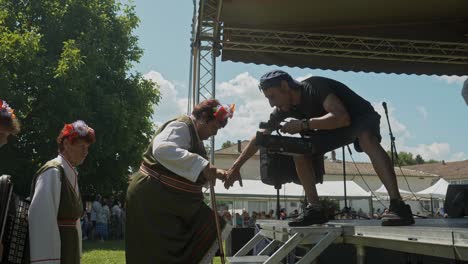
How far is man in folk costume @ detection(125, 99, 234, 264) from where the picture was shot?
112 inches

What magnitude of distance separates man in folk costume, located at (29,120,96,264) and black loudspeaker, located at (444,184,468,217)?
3723 mm

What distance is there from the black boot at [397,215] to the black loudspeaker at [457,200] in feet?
6.42

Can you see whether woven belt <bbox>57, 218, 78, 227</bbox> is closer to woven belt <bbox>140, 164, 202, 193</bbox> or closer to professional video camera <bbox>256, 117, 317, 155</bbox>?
woven belt <bbox>140, 164, 202, 193</bbox>

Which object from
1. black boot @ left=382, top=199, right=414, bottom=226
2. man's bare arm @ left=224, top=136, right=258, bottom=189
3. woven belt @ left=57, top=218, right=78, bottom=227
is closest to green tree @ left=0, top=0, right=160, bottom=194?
man's bare arm @ left=224, top=136, right=258, bottom=189

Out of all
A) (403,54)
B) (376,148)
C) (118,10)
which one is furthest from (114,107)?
(376,148)

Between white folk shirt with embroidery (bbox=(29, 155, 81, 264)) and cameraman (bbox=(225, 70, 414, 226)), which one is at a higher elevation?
cameraman (bbox=(225, 70, 414, 226))

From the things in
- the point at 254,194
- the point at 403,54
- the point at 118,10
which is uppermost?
the point at 118,10

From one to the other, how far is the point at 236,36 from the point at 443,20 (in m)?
3.29

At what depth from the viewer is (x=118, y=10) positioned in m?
20.5

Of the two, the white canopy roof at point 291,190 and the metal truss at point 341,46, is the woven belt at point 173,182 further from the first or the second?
the white canopy roof at point 291,190

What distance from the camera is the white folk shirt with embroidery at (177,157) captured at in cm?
281

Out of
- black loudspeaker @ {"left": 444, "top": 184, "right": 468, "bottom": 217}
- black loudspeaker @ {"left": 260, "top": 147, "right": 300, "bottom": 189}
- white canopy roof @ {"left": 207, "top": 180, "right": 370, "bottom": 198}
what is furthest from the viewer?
white canopy roof @ {"left": 207, "top": 180, "right": 370, "bottom": 198}

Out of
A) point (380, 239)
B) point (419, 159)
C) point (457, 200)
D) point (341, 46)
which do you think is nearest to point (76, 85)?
point (341, 46)

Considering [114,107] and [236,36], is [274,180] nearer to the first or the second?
[236,36]
